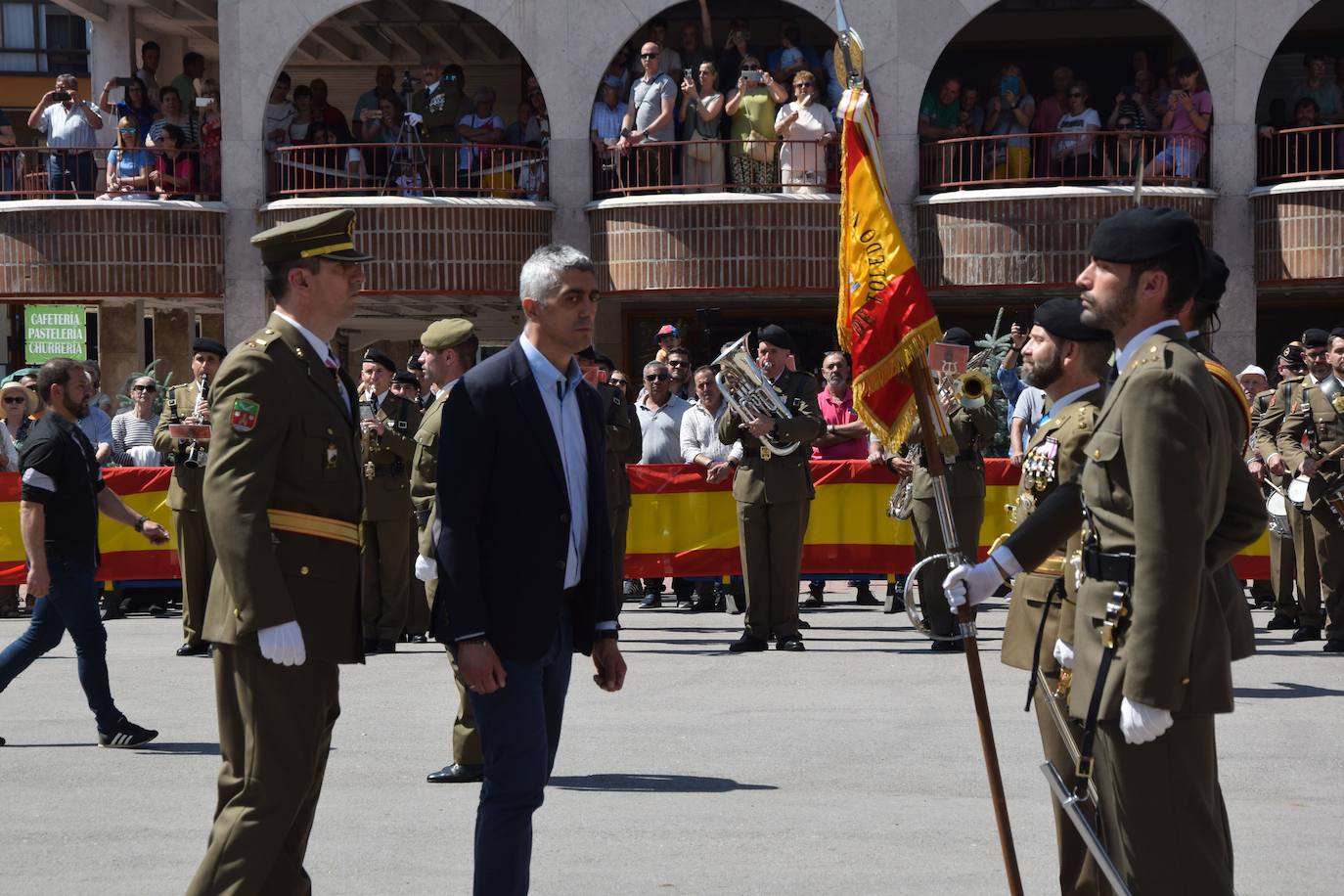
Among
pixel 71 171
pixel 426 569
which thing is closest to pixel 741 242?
pixel 71 171

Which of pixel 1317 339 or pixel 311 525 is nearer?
pixel 311 525

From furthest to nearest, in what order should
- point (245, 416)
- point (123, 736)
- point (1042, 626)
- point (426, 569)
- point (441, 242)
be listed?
1. point (441, 242)
2. point (123, 736)
3. point (426, 569)
4. point (1042, 626)
5. point (245, 416)

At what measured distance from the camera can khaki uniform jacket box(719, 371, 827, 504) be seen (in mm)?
12289

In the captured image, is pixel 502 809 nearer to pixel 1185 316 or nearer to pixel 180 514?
pixel 1185 316

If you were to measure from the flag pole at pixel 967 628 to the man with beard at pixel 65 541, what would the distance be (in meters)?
4.30

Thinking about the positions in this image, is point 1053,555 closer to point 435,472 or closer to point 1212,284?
point 1212,284

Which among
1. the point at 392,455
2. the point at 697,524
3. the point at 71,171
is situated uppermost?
the point at 71,171

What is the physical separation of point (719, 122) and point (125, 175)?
7823 mm

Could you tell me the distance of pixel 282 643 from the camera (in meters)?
4.88

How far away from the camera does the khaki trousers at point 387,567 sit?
1288 cm

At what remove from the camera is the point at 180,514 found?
489 inches

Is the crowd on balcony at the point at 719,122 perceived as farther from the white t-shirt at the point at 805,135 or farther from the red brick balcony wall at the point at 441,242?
the red brick balcony wall at the point at 441,242

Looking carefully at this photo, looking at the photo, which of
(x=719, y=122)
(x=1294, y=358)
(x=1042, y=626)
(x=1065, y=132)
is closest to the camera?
(x=1042, y=626)

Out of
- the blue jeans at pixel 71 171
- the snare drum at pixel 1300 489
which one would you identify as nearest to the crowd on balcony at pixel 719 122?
the blue jeans at pixel 71 171
